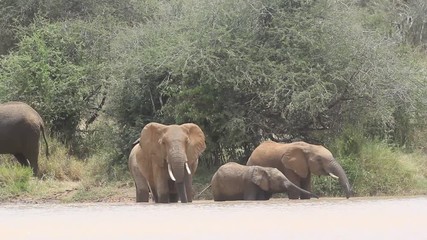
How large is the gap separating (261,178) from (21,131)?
625cm

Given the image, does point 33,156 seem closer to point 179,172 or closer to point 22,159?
point 22,159

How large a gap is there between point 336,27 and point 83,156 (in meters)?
6.77

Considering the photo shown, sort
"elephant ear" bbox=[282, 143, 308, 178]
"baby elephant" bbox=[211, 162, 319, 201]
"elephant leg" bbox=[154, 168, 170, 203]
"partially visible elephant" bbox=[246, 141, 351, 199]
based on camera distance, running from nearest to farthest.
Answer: "elephant leg" bbox=[154, 168, 170, 203] → "baby elephant" bbox=[211, 162, 319, 201] → "partially visible elephant" bbox=[246, 141, 351, 199] → "elephant ear" bbox=[282, 143, 308, 178]

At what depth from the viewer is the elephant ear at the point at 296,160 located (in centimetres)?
1975

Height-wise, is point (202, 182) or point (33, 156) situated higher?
point (33, 156)

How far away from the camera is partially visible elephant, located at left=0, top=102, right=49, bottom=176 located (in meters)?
22.5

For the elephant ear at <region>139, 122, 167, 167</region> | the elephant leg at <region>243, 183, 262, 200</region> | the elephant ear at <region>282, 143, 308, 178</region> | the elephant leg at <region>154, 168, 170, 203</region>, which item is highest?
the elephant ear at <region>139, 122, 167, 167</region>

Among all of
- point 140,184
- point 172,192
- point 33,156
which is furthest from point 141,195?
point 33,156

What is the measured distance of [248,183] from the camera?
19156 mm

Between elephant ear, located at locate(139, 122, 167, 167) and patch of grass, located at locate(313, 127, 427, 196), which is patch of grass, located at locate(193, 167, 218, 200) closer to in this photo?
patch of grass, located at locate(313, 127, 427, 196)

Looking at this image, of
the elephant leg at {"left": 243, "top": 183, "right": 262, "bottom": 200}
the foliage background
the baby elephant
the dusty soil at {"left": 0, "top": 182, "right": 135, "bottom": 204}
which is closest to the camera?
the baby elephant

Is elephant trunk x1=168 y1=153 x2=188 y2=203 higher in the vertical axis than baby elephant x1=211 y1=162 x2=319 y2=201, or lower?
higher

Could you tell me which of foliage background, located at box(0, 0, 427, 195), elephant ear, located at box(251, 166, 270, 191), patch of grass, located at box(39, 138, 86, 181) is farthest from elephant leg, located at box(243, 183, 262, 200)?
patch of grass, located at box(39, 138, 86, 181)

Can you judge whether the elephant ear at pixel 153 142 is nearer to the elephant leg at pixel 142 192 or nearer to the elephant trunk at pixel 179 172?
the elephant trunk at pixel 179 172
